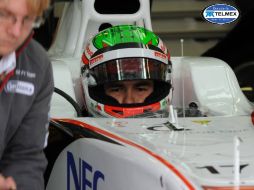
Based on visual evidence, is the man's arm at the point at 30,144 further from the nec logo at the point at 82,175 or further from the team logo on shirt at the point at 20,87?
the nec logo at the point at 82,175

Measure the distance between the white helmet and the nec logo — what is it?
40cm

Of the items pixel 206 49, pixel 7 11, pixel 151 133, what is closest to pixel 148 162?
pixel 151 133

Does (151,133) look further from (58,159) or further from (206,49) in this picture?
(206,49)

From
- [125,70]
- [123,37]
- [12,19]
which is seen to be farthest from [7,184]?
[123,37]

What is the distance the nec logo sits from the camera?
1.89 m

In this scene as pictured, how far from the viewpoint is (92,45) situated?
8.62 ft

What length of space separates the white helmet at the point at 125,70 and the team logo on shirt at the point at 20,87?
0.97 metres

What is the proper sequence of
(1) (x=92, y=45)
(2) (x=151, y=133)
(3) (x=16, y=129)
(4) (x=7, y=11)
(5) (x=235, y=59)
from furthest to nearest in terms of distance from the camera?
(5) (x=235, y=59)
(1) (x=92, y=45)
(2) (x=151, y=133)
(3) (x=16, y=129)
(4) (x=7, y=11)

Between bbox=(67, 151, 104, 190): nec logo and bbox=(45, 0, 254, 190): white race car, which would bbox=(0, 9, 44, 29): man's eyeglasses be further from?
bbox=(67, 151, 104, 190): nec logo

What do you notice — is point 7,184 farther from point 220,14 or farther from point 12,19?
point 220,14

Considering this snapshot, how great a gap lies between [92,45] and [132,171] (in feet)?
3.33

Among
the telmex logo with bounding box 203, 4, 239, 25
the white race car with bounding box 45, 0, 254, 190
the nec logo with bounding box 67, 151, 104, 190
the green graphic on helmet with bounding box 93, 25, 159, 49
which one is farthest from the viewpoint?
the telmex logo with bounding box 203, 4, 239, 25

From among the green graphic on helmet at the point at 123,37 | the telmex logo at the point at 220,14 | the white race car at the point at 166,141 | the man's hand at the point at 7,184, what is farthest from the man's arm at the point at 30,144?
the telmex logo at the point at 220,14

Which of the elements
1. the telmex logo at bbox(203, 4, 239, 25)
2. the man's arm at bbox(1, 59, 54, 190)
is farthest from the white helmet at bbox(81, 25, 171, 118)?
the man's arm at bbox(1, 59, 54, 190)
